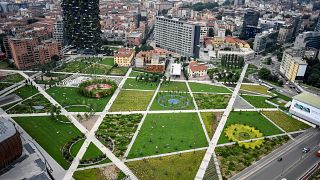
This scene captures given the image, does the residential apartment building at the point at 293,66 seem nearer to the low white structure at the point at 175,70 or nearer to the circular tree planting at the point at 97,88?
the low white structure at the point at 175,70

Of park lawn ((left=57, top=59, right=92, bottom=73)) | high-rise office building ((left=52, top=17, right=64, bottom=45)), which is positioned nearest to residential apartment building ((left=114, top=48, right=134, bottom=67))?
park lawn ((left=57, top=59, right=92, bottom=73))

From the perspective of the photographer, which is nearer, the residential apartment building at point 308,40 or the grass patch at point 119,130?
the grass patch at point 119,130

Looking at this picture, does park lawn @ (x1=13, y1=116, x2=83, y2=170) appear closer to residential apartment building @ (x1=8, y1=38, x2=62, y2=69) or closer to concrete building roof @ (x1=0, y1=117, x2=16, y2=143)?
concrete building roof @ (x1=0, y1=117, x2=16, y2=143)

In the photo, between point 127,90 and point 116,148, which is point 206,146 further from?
point 127,90

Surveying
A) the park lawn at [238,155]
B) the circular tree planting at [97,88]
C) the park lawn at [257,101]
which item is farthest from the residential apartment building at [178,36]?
the park lawn at [238,155]

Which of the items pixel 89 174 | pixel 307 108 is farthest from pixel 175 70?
pixel 89 174

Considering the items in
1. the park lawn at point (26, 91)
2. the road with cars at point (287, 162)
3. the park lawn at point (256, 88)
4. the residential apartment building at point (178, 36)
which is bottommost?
the road with cars at point (287, 162)
